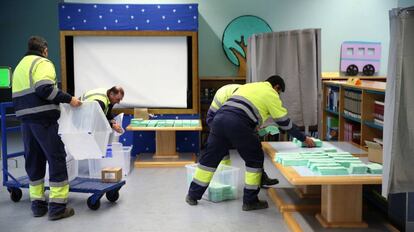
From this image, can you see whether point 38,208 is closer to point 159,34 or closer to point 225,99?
point 225,99

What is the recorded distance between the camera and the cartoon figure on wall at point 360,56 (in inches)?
322

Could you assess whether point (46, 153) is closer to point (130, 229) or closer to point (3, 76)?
point (130, 229)

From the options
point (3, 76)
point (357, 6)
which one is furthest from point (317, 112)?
point (3, 76)

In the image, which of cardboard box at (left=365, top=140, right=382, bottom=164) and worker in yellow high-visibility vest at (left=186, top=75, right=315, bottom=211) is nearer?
cardboard box at (left=365, top=140, right=382, bottom=164)

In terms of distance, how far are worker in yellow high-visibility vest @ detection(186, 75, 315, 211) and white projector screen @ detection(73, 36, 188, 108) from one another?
8.34 ft

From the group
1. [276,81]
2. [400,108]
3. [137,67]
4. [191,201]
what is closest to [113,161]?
[191,201]

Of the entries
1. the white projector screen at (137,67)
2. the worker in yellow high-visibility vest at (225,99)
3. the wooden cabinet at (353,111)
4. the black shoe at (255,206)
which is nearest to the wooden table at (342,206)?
the black shoe at (255,206)

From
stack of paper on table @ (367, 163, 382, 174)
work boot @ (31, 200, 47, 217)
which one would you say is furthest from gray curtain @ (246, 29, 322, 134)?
work boot @ (31, 200, 47, 217)

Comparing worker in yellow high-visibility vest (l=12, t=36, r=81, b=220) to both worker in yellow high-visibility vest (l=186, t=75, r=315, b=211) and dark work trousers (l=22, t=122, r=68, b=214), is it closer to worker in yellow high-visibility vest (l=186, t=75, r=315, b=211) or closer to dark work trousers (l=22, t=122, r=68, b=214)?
dark work trousers (l=22, t=122, r=68, b=214)

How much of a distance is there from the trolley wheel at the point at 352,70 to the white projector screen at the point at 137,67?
2.93 meters

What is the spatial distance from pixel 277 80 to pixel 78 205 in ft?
7.61

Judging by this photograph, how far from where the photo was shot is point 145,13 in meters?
6.90

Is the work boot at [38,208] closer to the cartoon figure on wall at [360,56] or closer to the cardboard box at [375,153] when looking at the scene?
the cardboard box at [375,153]

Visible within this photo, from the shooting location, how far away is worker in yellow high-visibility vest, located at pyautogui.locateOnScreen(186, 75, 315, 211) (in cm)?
443
